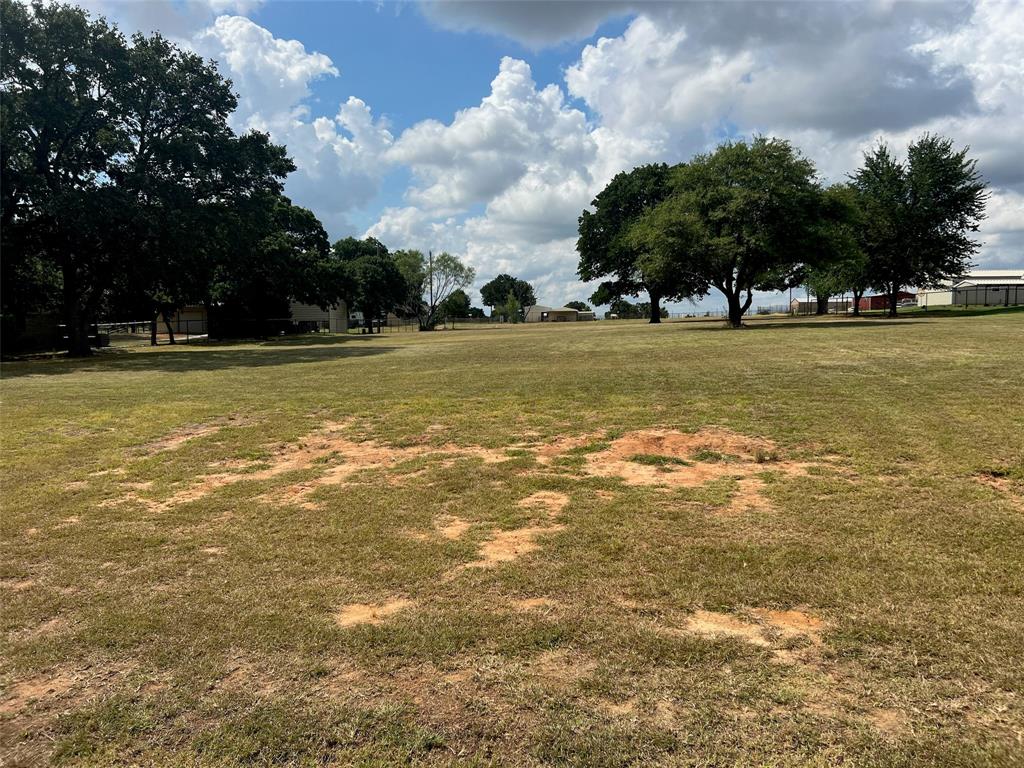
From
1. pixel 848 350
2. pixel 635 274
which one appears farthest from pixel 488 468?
pixel 635 274

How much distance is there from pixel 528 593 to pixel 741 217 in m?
33.9

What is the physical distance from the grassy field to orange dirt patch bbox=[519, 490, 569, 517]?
1.1 inches

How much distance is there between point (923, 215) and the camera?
4434 cm

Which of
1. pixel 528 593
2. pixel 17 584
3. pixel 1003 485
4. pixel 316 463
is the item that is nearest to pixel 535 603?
pixel 528 593

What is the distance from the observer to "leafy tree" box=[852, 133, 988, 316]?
44.2 m

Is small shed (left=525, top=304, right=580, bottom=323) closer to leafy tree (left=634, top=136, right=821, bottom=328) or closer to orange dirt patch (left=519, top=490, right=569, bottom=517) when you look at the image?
leafy tree (left=634, top=136, right=821, bottom=328)

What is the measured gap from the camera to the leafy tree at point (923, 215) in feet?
145

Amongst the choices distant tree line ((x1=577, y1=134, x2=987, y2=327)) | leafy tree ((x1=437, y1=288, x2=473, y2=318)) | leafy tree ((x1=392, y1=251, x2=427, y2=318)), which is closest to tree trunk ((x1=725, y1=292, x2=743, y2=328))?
distant tree line ((x1=577, y1=134, x2=987, y2=327))

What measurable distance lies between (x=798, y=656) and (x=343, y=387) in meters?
10.7

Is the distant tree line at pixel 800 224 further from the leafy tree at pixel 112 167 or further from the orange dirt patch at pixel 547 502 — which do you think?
the orange dirt patch at pixel 547 502

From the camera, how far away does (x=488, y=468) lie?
6.12 metres

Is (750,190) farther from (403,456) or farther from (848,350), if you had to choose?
(403,456)

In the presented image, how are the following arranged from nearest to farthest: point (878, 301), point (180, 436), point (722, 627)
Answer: point (722, 627) < point (180, 436) < point (878, 301)

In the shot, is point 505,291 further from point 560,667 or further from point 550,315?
point 560,667
